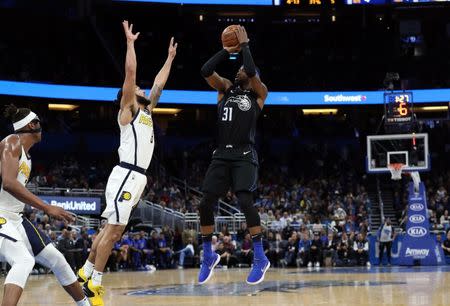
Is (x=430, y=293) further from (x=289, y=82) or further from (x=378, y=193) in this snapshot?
(x=289, y=82)

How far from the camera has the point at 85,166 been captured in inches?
1220

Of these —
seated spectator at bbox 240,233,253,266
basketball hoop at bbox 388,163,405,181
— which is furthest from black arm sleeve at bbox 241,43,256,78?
seated spectator at bbox 240,233,253,266

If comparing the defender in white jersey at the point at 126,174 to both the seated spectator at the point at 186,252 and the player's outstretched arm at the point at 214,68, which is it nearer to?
the player's outstretched arm at the point at 214,68

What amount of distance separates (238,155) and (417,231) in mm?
14488

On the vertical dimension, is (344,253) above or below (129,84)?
below

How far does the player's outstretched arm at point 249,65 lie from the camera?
7.32 m

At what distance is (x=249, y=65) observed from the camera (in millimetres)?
7328

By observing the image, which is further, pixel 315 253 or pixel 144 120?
pixel 315 253

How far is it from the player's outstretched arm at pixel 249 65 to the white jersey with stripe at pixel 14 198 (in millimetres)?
2308

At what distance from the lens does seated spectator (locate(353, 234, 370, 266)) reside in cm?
2216

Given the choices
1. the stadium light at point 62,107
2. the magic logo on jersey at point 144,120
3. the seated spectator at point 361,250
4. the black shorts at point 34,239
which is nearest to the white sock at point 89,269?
the black shorts at point 34,239

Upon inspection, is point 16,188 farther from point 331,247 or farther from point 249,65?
point 331,247

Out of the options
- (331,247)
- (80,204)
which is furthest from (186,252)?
(80,204)

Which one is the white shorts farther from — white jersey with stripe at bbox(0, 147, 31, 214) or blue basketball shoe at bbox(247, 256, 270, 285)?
blue basketball shoe at bbox(247, 256, 270, 285)
